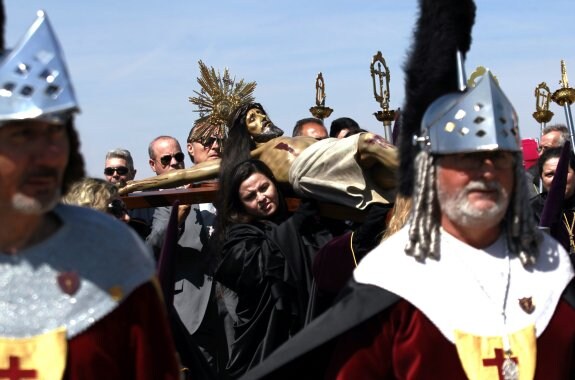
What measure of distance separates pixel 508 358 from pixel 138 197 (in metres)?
3.44

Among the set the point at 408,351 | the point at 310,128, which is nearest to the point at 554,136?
the point at 310,128

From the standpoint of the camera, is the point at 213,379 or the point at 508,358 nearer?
the point at 508,358

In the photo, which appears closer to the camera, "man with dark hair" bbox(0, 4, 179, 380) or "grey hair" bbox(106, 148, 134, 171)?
"man with dark hair" bbox(0, 4, 179, 380)

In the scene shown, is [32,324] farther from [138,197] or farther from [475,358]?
[138,197]

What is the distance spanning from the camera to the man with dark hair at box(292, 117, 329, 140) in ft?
29.9

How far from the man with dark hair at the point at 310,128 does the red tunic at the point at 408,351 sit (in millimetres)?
4288

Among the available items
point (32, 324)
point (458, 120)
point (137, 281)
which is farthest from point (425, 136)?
point (32, 324)

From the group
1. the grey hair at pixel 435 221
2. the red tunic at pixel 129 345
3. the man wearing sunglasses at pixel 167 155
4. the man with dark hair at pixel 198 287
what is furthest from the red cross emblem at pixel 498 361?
the man wearing sunglasses at pixel 167 155

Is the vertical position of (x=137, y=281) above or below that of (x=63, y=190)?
below

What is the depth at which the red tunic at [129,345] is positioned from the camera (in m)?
3.96

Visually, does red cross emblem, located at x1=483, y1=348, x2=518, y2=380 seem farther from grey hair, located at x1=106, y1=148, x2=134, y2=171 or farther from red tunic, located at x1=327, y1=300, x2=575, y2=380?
grey hair, located at x1=106, y1=148, x2=134, y2=171

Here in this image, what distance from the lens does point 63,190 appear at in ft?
13.4

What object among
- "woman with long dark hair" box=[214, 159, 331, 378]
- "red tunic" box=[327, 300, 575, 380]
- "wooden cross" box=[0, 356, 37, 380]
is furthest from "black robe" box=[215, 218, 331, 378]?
"wooden cross" box=[0, 356, 37, 380]

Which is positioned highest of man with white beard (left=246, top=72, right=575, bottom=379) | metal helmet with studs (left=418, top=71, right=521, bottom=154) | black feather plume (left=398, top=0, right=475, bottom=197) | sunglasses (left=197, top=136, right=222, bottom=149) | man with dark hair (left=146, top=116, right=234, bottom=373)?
black feather plume (left=398, top=0, right=475, bottom=197)
